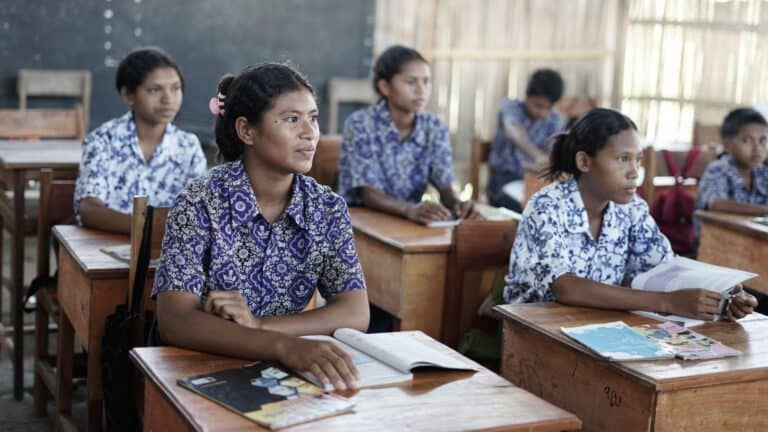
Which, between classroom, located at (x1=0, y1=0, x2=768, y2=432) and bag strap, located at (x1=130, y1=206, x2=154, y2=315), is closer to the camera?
classroom, located at (x1=0, y1=0, x2=768, y2=432)

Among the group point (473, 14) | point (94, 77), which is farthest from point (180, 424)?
point (473, 14)

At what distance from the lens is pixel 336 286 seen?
2531 millimetres

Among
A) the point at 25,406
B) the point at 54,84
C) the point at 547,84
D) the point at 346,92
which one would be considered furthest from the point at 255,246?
the point at 346,92

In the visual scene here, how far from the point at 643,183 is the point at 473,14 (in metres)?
4.02

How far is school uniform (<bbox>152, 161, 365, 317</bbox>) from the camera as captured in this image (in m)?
2.39

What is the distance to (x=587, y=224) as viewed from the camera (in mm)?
3094

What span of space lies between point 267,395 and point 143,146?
2.20 metres

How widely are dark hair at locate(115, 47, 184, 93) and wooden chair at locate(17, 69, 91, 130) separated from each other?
2451 millimetres

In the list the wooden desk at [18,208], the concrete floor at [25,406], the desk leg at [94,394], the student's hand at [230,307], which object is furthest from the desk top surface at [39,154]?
the student's hand at [230,307]

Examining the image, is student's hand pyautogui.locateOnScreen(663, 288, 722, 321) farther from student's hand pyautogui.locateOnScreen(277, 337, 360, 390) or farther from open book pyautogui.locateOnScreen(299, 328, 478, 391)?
student's hand pyautogui.locateOnScreen(277, 337, 360, 390)

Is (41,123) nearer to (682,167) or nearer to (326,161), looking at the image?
(326,161)

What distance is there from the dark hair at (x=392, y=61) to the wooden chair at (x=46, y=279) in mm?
1334

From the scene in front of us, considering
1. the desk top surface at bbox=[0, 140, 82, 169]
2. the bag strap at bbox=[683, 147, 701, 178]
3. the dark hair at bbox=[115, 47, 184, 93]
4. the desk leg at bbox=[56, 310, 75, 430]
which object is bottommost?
the desk leg at bbox=[56, 310, 75, 430]

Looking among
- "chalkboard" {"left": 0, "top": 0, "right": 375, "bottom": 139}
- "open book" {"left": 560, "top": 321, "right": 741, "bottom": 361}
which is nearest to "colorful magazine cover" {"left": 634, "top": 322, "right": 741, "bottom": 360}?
"open book" {"left": 560, "top": 321, "right": 741, "bottom": 361}
